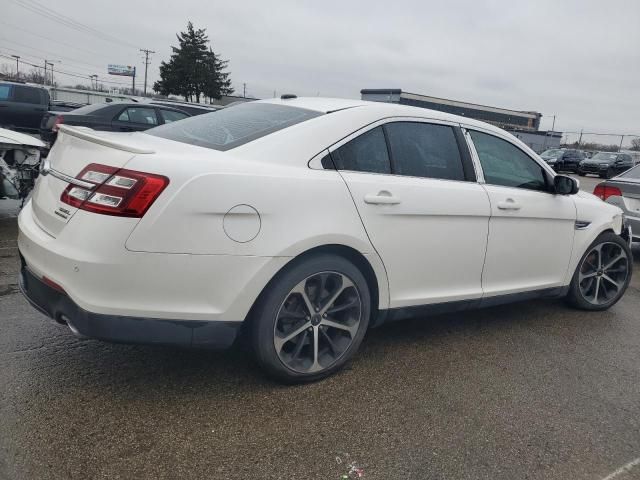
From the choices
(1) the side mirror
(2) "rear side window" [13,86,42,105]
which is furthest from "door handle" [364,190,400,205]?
(2) "rear side window" [13,86,42,105]

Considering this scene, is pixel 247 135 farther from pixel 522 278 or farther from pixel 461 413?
pixel 522 278

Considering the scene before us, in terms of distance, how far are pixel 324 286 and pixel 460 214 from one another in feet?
3.48

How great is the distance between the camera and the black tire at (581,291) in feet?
14.7

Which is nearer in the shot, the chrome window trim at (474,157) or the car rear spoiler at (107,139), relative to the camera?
the car rear spoiler at (107,139)

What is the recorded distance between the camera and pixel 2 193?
5711 mm

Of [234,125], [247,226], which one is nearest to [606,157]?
[234,125]

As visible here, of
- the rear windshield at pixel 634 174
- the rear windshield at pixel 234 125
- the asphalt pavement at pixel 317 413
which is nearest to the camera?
the asphalt pavement at pixel 317 413

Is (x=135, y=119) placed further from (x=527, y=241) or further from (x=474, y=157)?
(x=527, y=241)

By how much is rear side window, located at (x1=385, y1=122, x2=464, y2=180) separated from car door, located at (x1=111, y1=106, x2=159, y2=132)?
27.6 feet

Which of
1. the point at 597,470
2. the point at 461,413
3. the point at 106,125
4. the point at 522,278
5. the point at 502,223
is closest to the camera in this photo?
the point at 597,470

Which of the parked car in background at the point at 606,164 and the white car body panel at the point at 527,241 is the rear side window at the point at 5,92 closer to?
the white car body panel at the point at 527,241

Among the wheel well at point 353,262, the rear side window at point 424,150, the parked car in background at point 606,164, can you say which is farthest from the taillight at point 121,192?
the parked car in background at point 606,164

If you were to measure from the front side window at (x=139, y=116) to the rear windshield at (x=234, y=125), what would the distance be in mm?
7962

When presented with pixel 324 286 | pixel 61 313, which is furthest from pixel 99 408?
pixel 324 286
